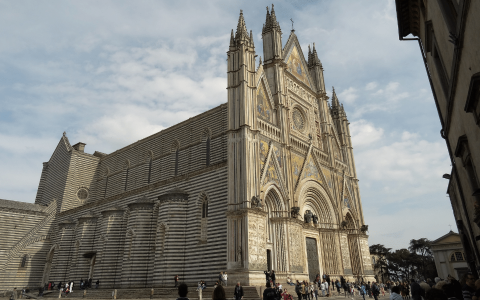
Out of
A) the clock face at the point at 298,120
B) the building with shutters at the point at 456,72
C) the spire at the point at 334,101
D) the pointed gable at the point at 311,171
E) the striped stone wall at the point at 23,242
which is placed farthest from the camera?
the spire at the point at 334,101

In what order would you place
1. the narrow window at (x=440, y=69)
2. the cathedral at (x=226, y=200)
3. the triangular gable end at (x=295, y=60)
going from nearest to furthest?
the narrow window at (x=440, y=69)
the cathedral at (x=226, y=200)
the triangular gable end at (x=295, y=60)

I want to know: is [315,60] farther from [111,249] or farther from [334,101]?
[111,249]

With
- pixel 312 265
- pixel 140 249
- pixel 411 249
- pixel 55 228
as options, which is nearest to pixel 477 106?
pixel 312 265

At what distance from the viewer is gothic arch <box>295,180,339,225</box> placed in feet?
80.6

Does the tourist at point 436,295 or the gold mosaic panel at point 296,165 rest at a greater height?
the gold mosaic panel at point 296,165

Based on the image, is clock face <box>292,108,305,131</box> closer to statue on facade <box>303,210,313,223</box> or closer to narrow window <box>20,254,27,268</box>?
statue on facade <box>303,210,313,223</box>

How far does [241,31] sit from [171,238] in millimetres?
14966

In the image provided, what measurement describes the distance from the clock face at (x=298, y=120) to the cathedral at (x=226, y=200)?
0.13m

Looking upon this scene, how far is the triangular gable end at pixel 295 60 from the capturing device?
28.1m

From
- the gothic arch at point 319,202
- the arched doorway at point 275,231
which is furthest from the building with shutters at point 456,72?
the gothic arch at point 319,202

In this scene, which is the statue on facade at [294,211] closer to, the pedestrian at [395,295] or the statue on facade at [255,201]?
the statue on facade at [255,201]

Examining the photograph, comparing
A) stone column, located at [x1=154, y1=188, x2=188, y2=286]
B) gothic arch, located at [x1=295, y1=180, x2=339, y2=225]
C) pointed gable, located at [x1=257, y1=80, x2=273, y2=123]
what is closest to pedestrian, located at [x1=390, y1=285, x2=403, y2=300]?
stone column, located at [x1=154, y1=188, x2=188, y2=286]

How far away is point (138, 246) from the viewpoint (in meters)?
22.7

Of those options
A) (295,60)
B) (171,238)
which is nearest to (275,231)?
(171,238)
